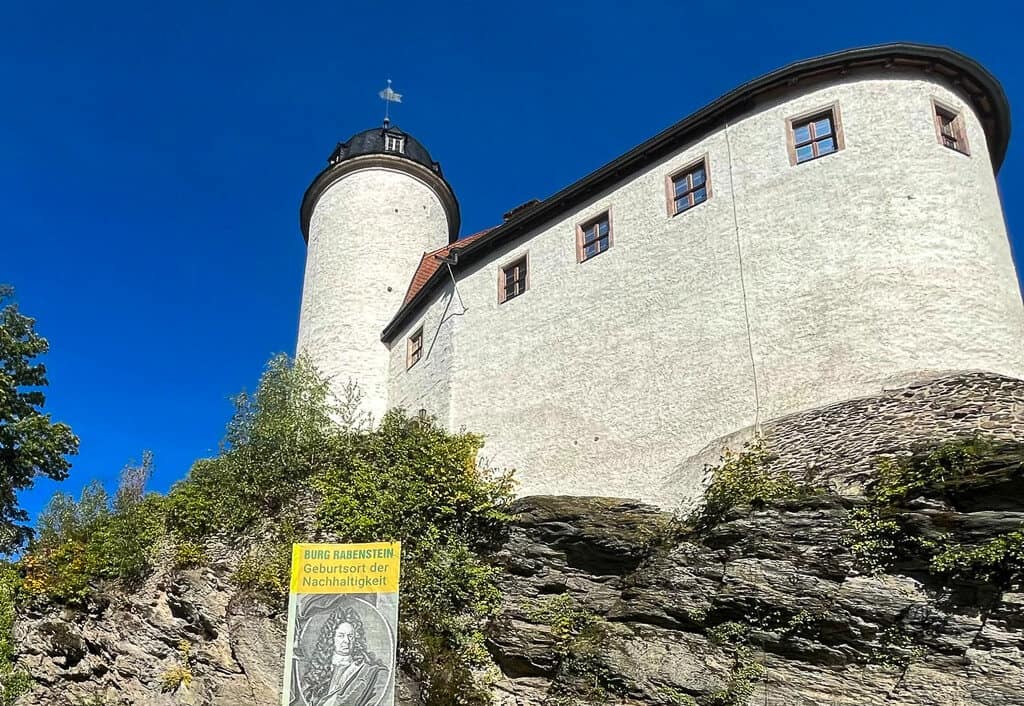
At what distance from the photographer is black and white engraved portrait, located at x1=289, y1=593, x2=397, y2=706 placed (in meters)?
11.6

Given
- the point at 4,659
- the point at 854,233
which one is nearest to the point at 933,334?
the point at 854,233

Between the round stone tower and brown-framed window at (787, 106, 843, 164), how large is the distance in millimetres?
13300

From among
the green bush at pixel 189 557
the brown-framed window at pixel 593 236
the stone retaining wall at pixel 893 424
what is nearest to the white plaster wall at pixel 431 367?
the brown-framed window at pixel 593 236

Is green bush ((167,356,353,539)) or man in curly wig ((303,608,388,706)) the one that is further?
green bush ((167,356,353,539))

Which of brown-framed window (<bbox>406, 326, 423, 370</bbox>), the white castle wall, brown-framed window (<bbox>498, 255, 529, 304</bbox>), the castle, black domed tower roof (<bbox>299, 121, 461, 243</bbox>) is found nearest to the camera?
the white castle wall

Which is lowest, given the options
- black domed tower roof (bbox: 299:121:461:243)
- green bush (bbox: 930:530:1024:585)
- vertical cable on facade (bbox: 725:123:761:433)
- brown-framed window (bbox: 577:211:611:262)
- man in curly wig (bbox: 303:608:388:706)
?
man in curly wig (bbox: 303:608:388:706)

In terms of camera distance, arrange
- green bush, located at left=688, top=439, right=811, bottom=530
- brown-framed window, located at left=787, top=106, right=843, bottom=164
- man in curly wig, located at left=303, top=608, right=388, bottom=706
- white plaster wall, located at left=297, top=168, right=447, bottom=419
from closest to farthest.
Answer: man in curly wig, located at left=303, top=608, right=388, bottom=706, green bush, located at left=688, top=439, right=811, bottom=530, brown-framed window, located at left=787, top=106, right=843, bottom=164, white plaster wall, located at left=297, top=168, right=447, bottom=419

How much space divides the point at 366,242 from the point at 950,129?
55.4 feet

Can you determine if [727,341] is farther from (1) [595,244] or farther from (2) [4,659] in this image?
(2) [4,659]

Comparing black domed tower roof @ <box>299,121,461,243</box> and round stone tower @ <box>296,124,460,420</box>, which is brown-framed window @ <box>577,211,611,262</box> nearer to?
round stone tower @ <box>296,124,460,420</box>

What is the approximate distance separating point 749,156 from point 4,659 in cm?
1677

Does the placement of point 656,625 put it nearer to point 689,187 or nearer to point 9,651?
point 689,187

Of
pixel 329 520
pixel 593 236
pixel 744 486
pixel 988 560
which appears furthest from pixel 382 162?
pixel 988 560

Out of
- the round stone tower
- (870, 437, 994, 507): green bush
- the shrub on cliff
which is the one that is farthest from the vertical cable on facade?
the round stone tower
